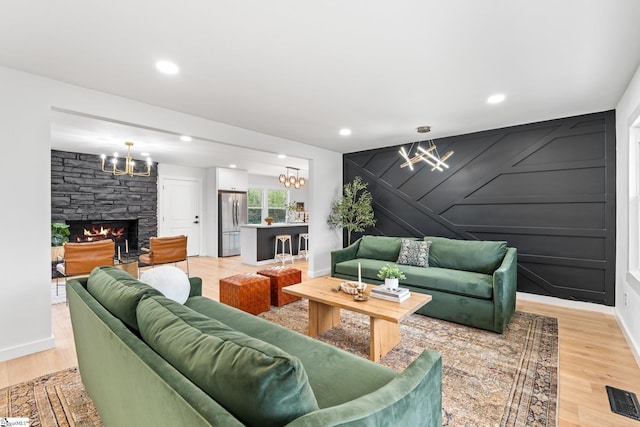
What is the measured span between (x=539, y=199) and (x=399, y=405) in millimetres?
4186

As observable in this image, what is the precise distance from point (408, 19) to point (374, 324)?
87.6 inches

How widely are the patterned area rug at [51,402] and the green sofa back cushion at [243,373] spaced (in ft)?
4.43

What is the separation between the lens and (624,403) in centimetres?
196

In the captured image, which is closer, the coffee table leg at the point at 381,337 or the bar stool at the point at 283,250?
the coffee table leg at the point at 381,337

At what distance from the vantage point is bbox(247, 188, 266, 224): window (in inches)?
366

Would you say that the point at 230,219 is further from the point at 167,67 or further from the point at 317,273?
the point at 167,67

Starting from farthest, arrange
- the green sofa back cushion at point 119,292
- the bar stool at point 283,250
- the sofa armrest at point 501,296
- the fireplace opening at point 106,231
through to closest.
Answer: the bar stool at point 283,250, the fireplace opening at point 106,231, the sofa armrest at point 501,296, the green sofa back cushion at point 119,292

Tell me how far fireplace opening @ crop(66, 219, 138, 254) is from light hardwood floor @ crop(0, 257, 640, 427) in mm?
3296

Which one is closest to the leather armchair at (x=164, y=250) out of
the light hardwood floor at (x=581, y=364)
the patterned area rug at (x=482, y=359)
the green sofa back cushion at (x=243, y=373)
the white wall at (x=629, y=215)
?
the light hardwood floor at (x=581, y=364)

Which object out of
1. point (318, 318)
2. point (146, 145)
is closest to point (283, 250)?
point (146, 145)

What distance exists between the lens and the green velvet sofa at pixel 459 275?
3.06 meters

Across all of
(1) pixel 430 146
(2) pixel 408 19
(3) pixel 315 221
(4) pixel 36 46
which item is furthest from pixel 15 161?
(1) pixel 430 146

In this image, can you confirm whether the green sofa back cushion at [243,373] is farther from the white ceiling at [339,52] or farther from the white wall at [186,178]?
the white wall at [186,178]

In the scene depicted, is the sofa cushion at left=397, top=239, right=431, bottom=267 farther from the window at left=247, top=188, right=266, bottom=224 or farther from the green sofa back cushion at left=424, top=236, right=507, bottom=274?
the window at left=247, top=188, right=266, bottom=224
